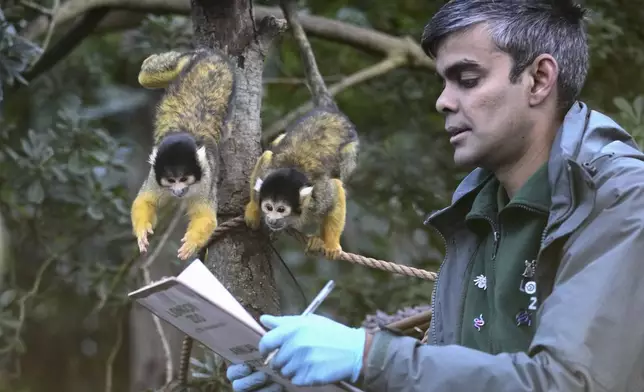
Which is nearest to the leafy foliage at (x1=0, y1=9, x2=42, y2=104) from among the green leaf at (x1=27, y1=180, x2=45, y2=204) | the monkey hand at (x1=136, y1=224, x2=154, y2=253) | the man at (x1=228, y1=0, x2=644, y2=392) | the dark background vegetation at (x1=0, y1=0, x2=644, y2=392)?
the dark background vegetation at (x1=0, y1=0, x2=644, y2=392)

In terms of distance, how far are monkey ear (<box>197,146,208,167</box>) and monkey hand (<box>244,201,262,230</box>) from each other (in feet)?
Result: 0.55

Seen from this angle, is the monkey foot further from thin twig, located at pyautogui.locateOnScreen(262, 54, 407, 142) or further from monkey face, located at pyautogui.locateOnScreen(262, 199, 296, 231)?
thin twig, located at pyautogui.locateOnScreen(262, 54, 407, 142)

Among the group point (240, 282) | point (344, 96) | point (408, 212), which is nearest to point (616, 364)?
point (240, 282)

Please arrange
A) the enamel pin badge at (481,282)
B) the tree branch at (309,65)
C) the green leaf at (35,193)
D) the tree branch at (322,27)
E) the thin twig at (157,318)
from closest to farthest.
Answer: the enamel pin badge at (481,282)
the tree branch at (309,65)
the thin twig at (157,318)
the green leaf at (35,193)
the tree branch at (322,27)

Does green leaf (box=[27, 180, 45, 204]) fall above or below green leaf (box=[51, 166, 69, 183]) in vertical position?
below

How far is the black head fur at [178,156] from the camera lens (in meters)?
1.92

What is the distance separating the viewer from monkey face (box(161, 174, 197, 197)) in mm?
1982

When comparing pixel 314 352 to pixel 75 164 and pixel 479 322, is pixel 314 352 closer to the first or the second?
pixel 479 322

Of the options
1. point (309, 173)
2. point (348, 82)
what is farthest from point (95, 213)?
point (309, 173)

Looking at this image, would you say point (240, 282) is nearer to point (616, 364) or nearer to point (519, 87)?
point (519, 87)

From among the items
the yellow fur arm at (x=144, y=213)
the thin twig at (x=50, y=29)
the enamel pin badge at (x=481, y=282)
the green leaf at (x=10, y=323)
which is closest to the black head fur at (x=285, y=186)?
the yellow fur arm at (x=144, y=213)

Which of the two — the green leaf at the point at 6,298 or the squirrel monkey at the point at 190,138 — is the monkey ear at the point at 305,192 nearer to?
the squirrel monkey at the point at 190,138

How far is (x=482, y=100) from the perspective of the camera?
1.35m

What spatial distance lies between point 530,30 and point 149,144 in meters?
3.32
